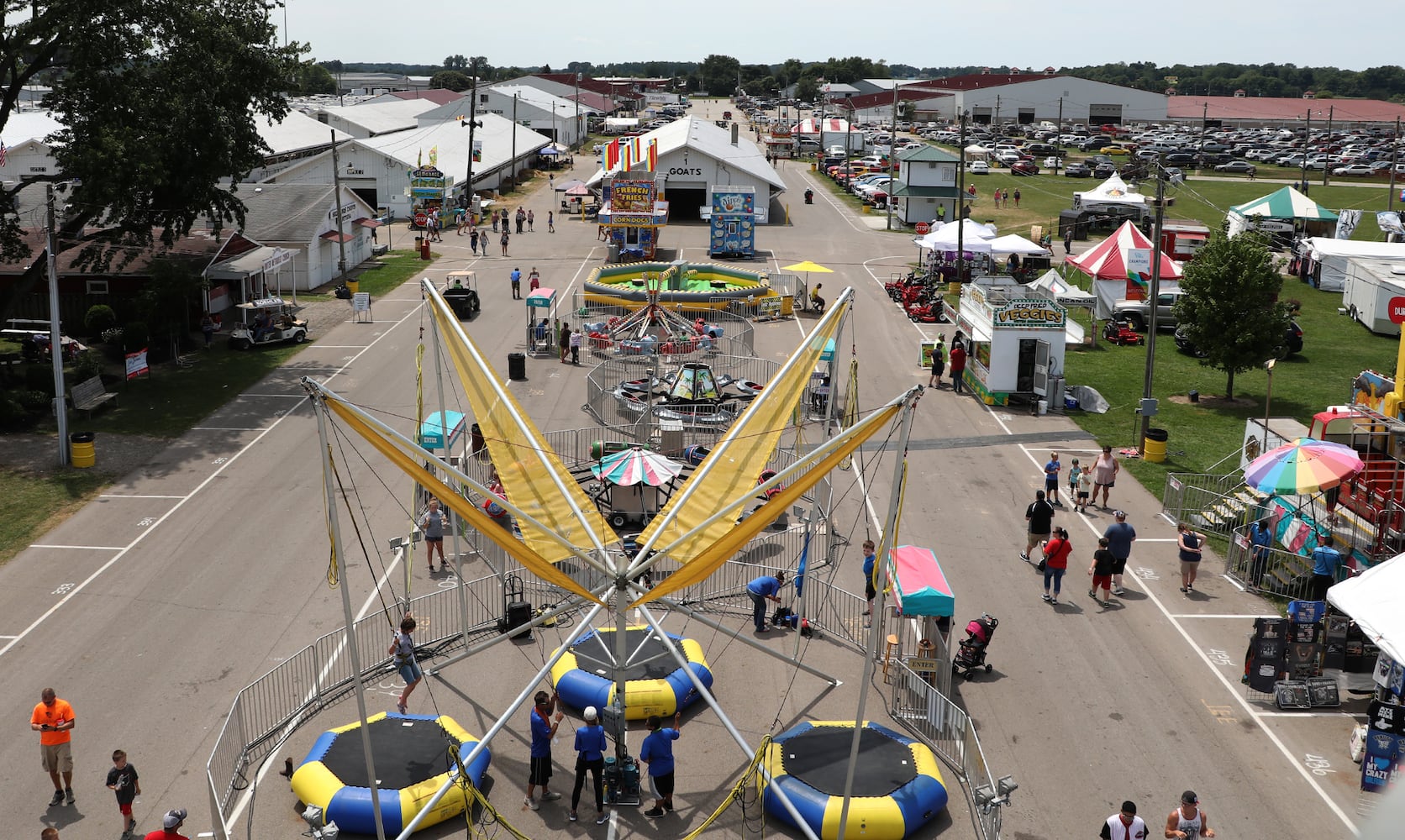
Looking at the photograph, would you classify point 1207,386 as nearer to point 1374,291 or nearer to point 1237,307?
point 1237,307

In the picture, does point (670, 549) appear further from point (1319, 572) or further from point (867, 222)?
point (867, 222)

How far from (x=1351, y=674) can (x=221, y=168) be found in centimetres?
3085

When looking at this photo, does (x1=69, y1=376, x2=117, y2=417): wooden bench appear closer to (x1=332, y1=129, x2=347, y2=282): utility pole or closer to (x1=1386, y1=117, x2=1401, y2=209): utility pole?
(x1=332, y1=129, x2=347, y2=282): utility pole

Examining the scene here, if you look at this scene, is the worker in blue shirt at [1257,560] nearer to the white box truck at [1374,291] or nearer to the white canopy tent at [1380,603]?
the white canopy tent at [1380,603]

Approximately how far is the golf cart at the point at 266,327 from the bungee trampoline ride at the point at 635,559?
20.9m

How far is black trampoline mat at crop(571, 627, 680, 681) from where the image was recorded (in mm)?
16781

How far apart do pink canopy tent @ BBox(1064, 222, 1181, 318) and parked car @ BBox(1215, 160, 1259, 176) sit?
6214 cm

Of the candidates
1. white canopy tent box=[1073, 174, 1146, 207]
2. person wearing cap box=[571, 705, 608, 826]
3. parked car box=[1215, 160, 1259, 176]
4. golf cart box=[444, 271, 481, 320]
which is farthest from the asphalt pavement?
parked car box=[1215, 160, 1259, 176]

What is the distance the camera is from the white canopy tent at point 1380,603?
49.0 feet

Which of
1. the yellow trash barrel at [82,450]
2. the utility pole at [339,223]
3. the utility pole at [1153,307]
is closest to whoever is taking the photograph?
the yellow trash barrel at [82,450]

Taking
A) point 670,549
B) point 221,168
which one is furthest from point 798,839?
point 221,168

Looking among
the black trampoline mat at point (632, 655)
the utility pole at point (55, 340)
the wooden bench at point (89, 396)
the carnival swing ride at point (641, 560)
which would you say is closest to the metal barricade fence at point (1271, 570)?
the carnival swing ride at point (641, 560)

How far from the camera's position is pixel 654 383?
31359 millimetres

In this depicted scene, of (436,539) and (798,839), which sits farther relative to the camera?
(436,539)
